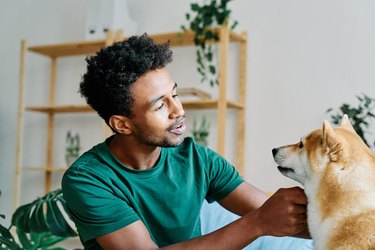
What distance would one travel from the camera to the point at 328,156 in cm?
122

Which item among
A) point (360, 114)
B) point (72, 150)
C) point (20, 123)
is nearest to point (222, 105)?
point (360, 114)

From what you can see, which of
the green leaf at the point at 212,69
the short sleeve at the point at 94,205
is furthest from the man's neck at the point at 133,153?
the green leaf at the point at 212,69

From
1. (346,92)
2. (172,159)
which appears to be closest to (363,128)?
(346,92)

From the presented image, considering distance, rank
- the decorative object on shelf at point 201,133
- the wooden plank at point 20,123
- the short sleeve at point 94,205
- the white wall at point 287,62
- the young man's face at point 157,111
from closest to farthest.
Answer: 1. the short sleeve at point 94,205
2. the young man's face at point 157,111
3. the white wall at point 287,62
4. the decorative object on shelf at point 201,133
5. the wooden plank at point 20,123

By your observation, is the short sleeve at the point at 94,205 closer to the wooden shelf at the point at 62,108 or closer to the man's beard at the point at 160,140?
the man's beard at the point at 160,140

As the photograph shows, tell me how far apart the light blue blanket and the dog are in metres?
0.60

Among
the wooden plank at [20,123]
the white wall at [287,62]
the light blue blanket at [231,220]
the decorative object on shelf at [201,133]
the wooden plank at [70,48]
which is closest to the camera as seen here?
the light blue blanket at [231,220]

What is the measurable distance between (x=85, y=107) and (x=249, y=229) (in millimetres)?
2517

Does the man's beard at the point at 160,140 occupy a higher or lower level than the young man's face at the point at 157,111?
lower

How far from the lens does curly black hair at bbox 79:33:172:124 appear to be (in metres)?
1.56

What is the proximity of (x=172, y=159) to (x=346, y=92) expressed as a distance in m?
1.70

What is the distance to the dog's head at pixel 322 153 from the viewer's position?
1.20m

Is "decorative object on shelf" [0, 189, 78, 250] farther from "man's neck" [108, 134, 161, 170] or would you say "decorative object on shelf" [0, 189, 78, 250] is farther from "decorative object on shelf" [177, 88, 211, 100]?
"decorative object on shelf" [177, 88, 211, 100]

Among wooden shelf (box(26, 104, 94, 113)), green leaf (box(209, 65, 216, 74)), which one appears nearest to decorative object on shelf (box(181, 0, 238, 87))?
green leaf (box(209, 65, 216, 74))
